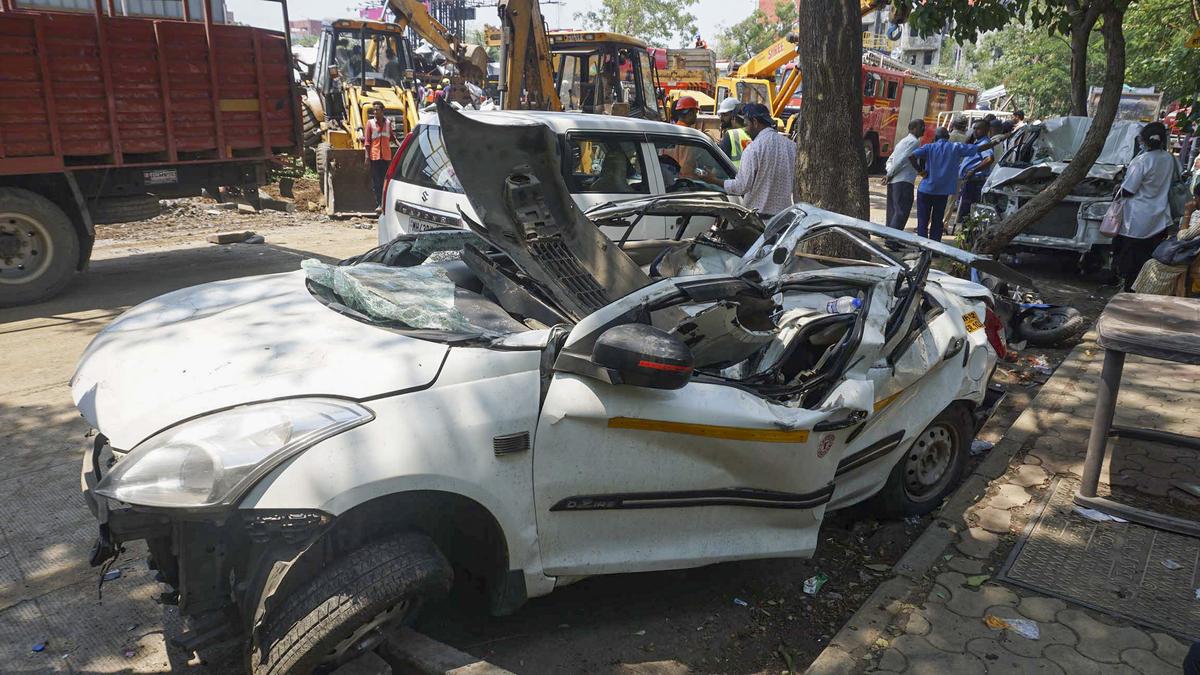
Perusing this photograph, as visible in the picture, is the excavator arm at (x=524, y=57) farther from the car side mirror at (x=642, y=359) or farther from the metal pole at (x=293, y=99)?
the car side mirror at (x=642, y=359)

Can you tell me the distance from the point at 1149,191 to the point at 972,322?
18.6ft

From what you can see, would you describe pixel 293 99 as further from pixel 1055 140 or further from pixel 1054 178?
pixel 1055 140

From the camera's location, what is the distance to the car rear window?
601 cm

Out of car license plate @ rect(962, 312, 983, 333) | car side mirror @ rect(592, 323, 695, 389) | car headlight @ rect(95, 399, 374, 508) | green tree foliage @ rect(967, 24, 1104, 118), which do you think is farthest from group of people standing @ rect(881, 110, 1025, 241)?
green tree foliage @ rect(967, 24, 1104, 118)

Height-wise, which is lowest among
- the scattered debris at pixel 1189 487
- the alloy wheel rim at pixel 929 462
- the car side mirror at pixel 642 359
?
the scattered debris at pixel 1189 487

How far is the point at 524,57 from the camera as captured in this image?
10.9 m

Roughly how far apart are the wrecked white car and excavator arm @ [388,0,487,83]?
33.6 ft

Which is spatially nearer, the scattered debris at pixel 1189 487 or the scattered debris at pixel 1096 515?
the scattered debris at pixel 1096 515

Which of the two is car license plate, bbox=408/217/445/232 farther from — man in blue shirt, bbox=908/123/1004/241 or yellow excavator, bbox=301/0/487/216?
yellow excavator, bbox=301/0/487/216

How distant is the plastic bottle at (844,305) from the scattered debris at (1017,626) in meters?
1.43

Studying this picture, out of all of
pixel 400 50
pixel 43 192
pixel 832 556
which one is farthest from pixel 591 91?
pixel 832 556

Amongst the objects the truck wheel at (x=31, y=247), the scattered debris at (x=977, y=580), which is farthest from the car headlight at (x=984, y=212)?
the truck wheel at (x=31, y=247)

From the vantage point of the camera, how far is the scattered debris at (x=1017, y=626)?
2959 millimetres

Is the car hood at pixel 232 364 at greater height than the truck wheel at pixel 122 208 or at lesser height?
greater
